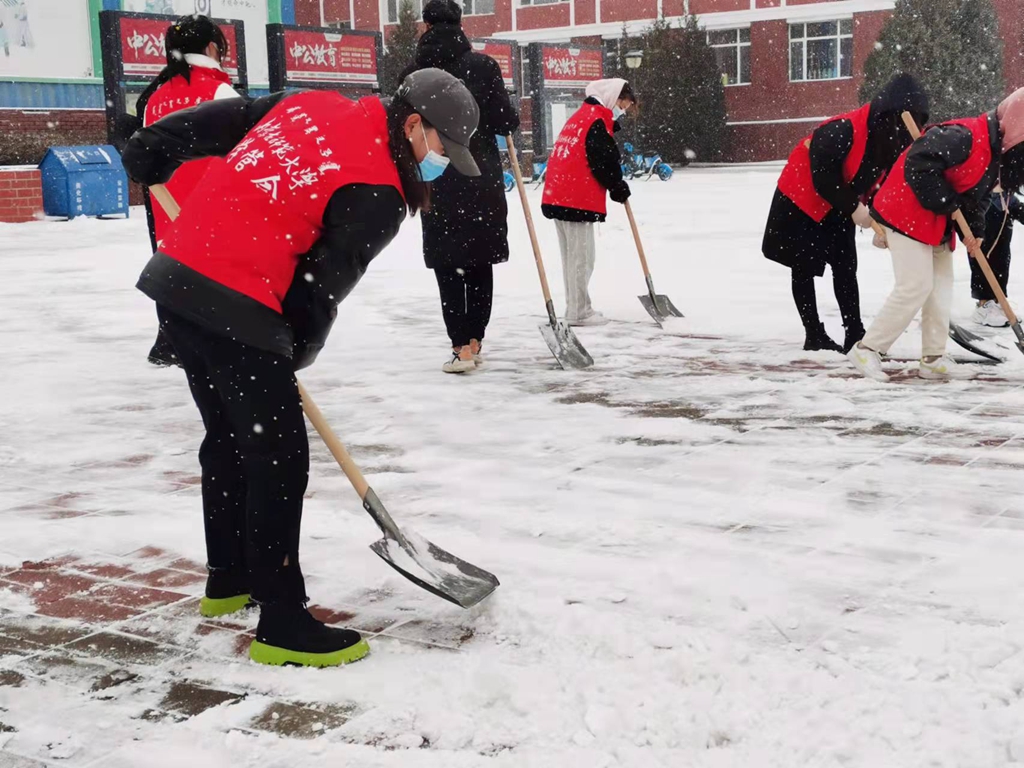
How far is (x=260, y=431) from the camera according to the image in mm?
2889

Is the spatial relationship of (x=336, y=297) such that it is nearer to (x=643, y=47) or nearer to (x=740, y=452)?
(x=740, y=452)

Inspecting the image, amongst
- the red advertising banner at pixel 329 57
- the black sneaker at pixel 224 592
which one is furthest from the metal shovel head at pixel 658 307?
the red advertising banner at pixel 329 57

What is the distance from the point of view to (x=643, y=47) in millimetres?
35375

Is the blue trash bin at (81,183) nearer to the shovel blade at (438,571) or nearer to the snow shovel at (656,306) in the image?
the snow shovel at (656,306)

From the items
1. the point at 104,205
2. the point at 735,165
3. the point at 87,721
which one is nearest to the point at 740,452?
the point at 87,721

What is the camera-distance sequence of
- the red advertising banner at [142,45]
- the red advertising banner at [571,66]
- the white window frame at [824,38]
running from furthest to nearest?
the white window frame at [824,38] → the red advertising banner at [571,66] → the red advertising banner at [142,45]

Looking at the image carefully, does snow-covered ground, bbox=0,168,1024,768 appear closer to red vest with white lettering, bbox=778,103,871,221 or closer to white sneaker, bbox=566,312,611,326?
white sneaker, bbox=566,312,611,326

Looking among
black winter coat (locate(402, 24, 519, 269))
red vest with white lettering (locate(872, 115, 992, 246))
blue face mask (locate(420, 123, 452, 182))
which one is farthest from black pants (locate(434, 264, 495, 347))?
blue face mask (locate(420, 123, 452, 182))

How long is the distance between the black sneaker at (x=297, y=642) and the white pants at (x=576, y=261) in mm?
5215

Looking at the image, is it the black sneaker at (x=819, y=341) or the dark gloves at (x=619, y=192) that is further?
the dark gloves at (x=619, y=192)

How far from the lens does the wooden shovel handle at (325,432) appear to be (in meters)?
3.10

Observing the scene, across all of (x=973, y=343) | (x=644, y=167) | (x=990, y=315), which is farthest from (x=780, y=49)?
(x=973, y=343)

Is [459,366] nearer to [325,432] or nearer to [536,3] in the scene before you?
[325,432]

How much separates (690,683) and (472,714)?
0.49 metres
